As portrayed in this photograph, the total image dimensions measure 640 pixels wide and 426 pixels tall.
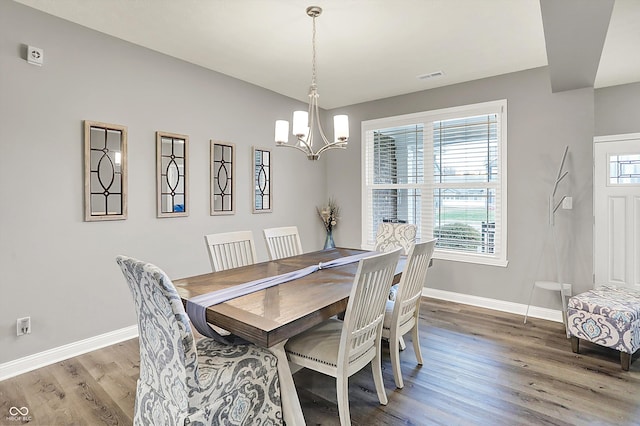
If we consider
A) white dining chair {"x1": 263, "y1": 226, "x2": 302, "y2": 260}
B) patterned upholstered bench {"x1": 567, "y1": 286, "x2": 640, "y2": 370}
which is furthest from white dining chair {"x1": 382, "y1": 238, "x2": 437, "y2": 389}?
patterned upholstered bench {"x1": 567, "y1": 286, "x2": 640, "y2": 370}

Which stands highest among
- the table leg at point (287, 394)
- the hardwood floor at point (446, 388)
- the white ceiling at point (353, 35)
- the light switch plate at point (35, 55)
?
the white ceiling at point (353, 35)

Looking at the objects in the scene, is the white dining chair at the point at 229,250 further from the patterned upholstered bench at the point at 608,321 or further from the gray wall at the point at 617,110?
the gray wall at the point at 617,110

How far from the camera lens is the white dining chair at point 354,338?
172 centimetres

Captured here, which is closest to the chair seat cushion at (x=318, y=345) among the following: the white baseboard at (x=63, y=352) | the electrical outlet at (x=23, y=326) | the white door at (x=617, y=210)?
the white baseboard at (x=63, y=352)

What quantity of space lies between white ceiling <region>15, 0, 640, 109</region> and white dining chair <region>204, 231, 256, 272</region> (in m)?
1.75

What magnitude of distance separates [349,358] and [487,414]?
0.96m

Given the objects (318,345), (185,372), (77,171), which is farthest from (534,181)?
(77,171)

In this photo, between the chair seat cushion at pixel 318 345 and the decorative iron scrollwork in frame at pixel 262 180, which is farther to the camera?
the decorative iron scrollwork in frame at pixel 262 180

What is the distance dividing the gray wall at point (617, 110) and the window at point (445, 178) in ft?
4.44

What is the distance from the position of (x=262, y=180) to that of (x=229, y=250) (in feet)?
5.77

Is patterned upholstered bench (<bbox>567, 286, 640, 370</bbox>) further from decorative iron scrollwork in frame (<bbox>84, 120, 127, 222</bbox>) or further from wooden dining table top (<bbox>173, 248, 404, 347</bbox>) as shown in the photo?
decorative iron scrollwork in frame (<bbox>84, 120, 127, 222</bbox>)

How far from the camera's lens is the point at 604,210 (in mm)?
4094

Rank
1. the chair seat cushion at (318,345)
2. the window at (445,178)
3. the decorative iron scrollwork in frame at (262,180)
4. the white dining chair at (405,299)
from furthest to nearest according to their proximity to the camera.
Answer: the decorative iron scrollwork in frame at (262,180)
the window at (445,178)
the white dining chair at (405,299)
the chair seat cushion at (318,345)

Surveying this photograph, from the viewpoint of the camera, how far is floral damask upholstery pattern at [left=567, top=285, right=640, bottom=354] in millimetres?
2512
